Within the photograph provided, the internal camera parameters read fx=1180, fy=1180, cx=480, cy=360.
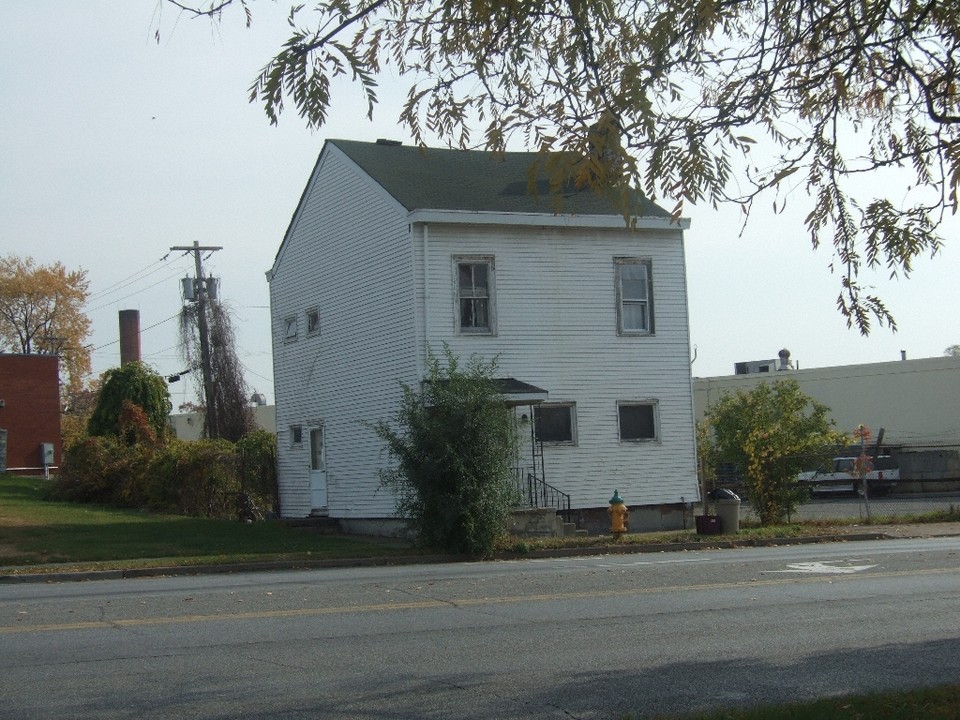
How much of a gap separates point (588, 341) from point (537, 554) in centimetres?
726

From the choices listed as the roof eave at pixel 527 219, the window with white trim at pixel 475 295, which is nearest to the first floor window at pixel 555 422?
the window with white trim at pixel 475 295

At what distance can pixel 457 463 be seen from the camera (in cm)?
2203

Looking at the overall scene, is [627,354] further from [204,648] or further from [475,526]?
[204,648]

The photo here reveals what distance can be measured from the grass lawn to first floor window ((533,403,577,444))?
16.1 feet

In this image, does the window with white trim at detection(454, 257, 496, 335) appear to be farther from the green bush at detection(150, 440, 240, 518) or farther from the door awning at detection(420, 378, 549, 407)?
the green bush at detection(150, 440, 240, 518)

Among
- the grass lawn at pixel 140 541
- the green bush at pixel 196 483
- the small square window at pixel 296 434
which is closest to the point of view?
the grass lawn at pixel 140 541

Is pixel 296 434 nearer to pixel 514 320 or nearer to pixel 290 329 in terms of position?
pixel 290 329

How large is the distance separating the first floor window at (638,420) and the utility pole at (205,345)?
27167 millimetres

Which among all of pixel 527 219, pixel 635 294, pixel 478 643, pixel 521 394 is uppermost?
pixel 527 219

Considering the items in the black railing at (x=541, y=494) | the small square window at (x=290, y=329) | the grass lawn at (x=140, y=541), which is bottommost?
the grass lawn at (x=140, y=541)

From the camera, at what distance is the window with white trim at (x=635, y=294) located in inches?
1142

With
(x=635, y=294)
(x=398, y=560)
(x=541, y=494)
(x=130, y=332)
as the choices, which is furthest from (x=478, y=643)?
(x=130, y=332)

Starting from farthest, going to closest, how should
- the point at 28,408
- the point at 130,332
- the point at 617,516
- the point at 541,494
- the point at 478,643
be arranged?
1. the point at 130,332
2. the point at 28,408
3. the point at 541,494
4. the point at 617,516
5. the point at 478,643

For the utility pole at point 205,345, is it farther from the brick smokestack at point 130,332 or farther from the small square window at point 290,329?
the small square window at point 290,329
